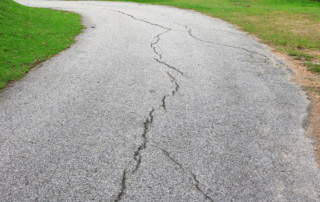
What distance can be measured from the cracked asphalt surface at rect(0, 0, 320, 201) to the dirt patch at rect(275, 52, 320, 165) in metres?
0.14

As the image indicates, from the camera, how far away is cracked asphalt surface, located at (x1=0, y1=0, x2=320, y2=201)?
2.64 meters

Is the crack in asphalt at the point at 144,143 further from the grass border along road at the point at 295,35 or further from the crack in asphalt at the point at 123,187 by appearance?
the grass border along road at the point at 295,35

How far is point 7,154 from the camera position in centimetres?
302

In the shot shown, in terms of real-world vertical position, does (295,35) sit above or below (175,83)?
above

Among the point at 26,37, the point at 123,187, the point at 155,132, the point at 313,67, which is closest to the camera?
the point at 123,187

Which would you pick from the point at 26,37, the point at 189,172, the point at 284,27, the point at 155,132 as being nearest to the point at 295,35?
the point at 284,27

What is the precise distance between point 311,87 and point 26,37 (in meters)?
7.67

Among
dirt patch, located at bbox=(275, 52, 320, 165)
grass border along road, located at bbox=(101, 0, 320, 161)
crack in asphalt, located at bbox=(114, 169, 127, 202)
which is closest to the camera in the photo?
crack in asphalt, located at bbox=(114, 169, 127, 202)

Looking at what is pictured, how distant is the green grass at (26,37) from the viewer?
18.7ft

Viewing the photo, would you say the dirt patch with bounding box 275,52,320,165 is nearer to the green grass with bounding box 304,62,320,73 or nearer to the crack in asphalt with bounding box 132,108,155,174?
the green grass with bounding box 304,62,320,73

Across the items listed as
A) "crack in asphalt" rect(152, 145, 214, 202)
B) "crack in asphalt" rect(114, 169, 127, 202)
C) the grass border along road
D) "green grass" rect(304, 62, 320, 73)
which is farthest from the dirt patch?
"crack in asphalt" rect(114, 169, 127, 202)

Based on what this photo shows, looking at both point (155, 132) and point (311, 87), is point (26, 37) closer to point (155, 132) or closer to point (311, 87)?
point (155, 132)

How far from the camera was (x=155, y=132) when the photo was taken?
11.6 feet

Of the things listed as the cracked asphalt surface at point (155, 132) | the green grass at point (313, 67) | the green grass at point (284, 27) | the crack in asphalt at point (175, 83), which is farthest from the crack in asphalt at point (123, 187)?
the green grass at point (284, 27)
